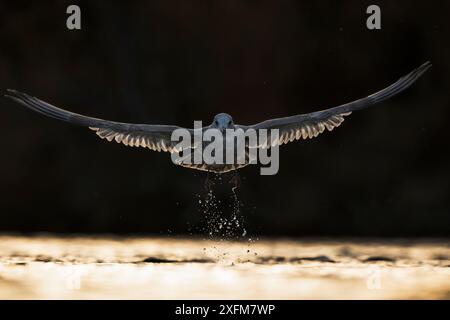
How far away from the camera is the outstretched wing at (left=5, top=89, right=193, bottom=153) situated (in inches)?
359

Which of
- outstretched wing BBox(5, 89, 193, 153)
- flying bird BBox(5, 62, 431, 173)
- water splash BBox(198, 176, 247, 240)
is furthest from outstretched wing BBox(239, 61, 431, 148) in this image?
water splash BBox(198, 176, 247, 240)

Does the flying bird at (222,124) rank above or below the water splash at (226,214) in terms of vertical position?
above

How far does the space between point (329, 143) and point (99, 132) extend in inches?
240

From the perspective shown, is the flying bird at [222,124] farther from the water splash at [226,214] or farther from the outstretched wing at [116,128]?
the water splash at [226,214]

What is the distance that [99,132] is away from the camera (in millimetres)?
9531

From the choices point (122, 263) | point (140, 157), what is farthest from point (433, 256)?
point (140, 157)

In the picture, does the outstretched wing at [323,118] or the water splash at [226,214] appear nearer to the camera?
the outstretched wing at [323,118]

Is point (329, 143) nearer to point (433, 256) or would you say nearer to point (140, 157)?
point (140, 157)

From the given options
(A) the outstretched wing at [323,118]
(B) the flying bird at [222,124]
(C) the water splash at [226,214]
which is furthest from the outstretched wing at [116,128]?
(C) the water splash at [226,214]

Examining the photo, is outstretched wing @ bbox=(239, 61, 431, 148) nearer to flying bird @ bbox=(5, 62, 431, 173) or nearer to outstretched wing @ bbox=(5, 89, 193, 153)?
flying bird @ bbox=(5, 62, 431, 173)

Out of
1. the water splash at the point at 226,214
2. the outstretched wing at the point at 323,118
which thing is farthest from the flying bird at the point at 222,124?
the water splash at the point at 226,214

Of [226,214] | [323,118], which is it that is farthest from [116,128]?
[226,214]

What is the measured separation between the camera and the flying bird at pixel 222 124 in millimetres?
9078

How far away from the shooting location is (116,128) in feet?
30.8
